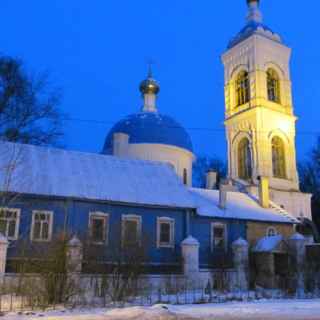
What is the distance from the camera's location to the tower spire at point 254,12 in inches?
1806

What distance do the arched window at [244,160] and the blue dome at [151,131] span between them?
8.11 m

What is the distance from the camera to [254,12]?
46.4 meters

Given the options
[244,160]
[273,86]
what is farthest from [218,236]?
[273,86]

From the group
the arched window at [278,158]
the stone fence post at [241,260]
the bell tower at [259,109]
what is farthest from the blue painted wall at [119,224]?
the arched window at [278,158]

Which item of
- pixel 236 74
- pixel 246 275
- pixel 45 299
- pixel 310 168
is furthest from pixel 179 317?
pixel 310 168

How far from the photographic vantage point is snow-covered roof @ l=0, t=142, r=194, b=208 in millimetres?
21594

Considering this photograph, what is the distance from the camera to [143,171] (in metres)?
26.4

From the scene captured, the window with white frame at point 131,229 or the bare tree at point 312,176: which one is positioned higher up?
the bare tree at point 312,176

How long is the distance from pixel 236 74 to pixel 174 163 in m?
15.3

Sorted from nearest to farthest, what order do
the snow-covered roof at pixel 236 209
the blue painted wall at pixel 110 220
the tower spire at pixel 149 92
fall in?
the blue painted wall at pixel 110 220, the snow-covered roof at pixel 236 209, the tower spire at pixel 149 92

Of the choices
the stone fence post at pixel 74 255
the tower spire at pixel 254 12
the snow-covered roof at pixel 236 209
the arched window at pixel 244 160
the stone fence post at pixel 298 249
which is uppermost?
the tower spire at pixel 254 12

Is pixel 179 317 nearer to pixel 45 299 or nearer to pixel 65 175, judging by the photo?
pixel 45 299

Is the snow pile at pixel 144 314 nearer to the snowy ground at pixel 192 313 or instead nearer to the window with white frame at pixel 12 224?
the snowy ground at pixel 192 313

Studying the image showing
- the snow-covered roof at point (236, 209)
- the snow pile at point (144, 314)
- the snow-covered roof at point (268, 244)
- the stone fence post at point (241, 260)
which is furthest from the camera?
the snow-covered roof at point (236, 209)
